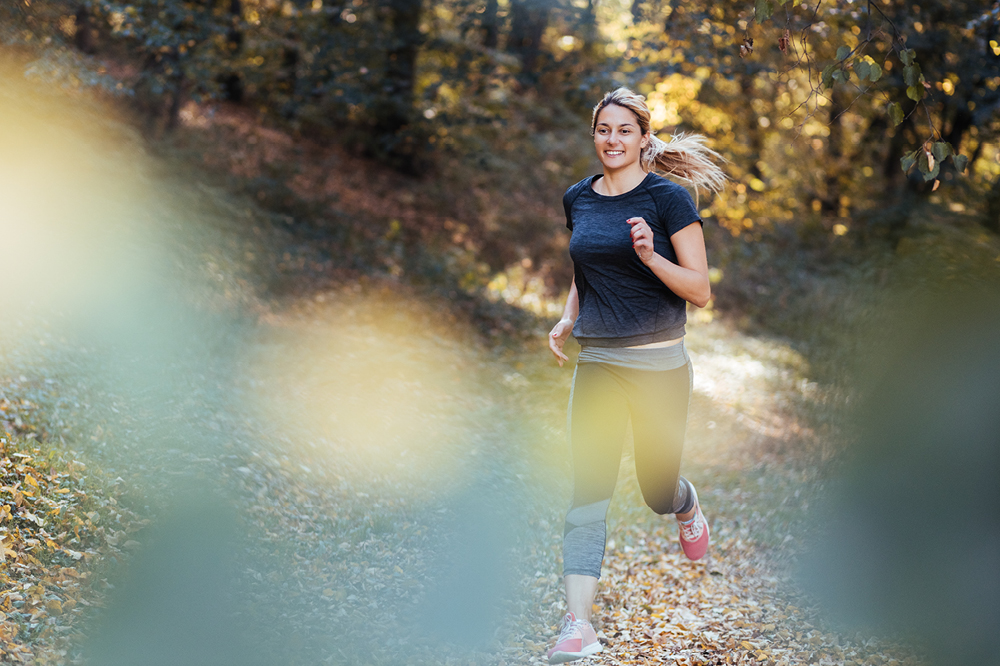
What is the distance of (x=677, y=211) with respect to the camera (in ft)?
11.9

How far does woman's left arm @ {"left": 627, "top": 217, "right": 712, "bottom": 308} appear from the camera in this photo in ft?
11.6

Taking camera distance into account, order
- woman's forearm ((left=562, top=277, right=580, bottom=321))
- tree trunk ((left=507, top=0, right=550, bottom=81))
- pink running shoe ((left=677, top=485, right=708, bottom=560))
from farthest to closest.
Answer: tree trunk ((left=507, top=0, right=550, bottom=81)) < pink running shoe ((left=677, top=485, right=708, bottom=560)) < woman's forearm ((left=562, top=277, right=580, bottom=321))

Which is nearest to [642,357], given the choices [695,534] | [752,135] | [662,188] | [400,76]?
[662,188]

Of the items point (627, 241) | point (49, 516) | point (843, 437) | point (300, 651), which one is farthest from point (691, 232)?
point (843, 437)

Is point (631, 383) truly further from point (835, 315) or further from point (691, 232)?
point (835, 315)

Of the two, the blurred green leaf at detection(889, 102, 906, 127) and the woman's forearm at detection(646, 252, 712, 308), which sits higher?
the blurred green leaf at detection(889, 102, 906, 127)

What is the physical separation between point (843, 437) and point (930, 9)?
7.80 m

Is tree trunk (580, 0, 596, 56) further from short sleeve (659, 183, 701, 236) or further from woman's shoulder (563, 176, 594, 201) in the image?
short sleeve (659, 183, 701, 236)

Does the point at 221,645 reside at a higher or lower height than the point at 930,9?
lower

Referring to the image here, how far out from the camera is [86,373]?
651 centimetres

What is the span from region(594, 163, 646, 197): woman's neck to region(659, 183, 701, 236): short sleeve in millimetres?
220

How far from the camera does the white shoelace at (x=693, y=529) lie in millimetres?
4578

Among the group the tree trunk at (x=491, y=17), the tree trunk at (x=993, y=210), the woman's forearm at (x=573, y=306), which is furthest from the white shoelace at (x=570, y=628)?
the tree trunk at (x=491, y=17)

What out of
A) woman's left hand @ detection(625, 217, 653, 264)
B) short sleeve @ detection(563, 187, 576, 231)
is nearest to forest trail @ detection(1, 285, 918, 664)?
woman's left hand @ detection(625, 217, 653, 264)
